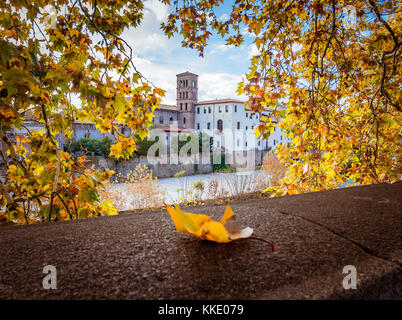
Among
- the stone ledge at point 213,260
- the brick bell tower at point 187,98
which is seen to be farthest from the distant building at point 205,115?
the stone ledge at point 213,260

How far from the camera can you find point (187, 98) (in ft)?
121

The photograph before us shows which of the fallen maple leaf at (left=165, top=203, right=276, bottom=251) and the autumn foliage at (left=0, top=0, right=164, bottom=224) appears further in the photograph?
the autumn foliage at (left=0, top=0, right=164, bottom=224)

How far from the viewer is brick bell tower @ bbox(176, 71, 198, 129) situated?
3675cm

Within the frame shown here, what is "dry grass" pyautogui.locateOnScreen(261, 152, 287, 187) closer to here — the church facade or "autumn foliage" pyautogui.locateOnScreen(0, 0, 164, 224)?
"autumn foliage" pyautogui.locateOnScreen(0, 0, 164, 224)

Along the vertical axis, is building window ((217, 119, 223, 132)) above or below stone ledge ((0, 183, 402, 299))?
above

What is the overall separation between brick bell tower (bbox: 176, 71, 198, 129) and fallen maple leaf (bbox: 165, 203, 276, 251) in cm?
3621

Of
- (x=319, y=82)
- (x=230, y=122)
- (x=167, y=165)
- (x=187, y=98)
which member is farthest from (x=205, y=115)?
(x=319, y=82)

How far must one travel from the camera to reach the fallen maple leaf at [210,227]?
1.90ft

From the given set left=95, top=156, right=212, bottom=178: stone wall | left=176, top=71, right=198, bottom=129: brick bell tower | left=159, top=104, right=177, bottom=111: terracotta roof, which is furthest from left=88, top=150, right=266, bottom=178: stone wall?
left=176, top=71, right=198, bottom=129: brick bell tower

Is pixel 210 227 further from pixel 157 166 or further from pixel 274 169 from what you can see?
pixel 157 166

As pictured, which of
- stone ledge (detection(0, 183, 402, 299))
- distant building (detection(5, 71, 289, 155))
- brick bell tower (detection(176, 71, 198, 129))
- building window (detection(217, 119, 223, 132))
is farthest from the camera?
brick bell tower (detection(176, 71, 198, 129))

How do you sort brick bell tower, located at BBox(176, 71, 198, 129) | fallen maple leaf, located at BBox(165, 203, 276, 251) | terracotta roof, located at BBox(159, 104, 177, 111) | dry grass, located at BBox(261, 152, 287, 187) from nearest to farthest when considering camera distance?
1. fallen maple leaf, located at BBox(165, 203, 276, 251)
2. dry grass, located at BBox(261, 152, 287, 187)
3. terracotta roof, located at BBox(159, 104, 177, 111)
4. brick bell tower, located at BBox(176, 71, 198, 129)

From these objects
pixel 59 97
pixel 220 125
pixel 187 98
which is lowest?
pixel 59 97

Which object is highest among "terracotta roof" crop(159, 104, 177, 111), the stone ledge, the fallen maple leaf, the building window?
"terracotta roof" crop(159, 104, 177, 111)
